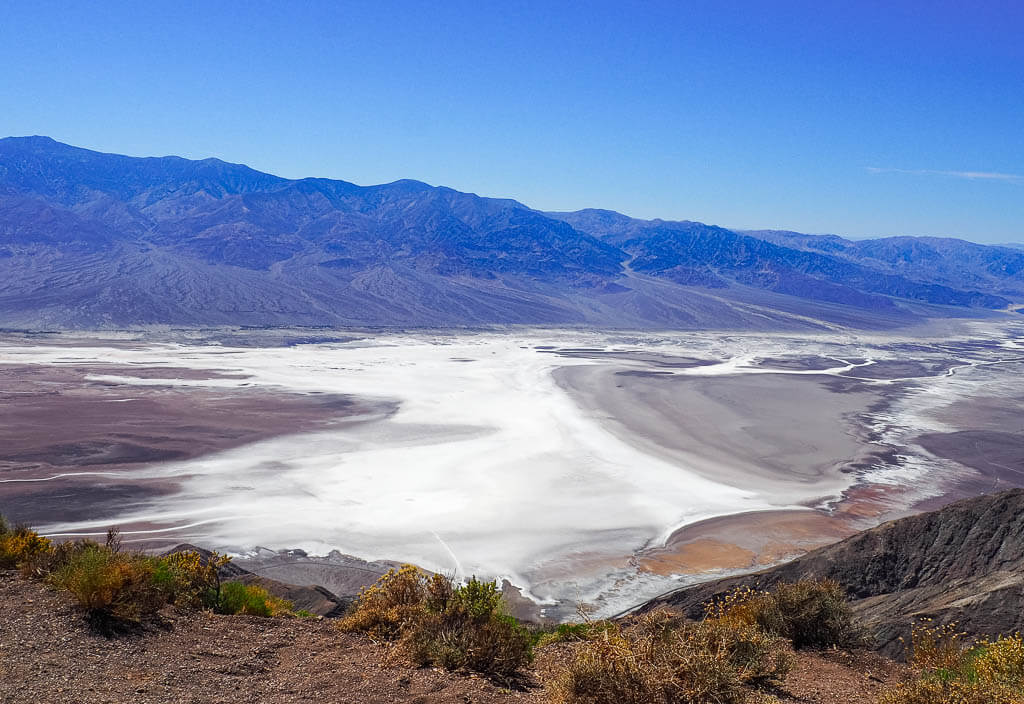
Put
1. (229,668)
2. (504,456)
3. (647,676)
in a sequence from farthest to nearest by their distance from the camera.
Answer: (504,456)
(229,668)
(647,676)

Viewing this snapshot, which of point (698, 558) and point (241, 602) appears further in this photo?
point (698, 558)

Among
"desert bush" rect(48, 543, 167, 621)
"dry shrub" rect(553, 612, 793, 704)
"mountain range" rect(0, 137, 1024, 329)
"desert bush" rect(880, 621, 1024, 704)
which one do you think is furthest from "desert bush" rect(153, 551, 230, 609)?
"mountain range" rect(0, 137, 1024, 329)

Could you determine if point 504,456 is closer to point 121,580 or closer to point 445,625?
point 445,625

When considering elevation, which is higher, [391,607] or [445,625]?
[445,625]

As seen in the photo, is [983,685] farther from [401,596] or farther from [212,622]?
[212,622]

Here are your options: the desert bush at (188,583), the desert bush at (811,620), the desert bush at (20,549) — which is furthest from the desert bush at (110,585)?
the desert bush at (811,620)

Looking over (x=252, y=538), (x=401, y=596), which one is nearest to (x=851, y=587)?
(x=401, y=596)

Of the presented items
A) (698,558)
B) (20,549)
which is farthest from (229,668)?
(698,558)
